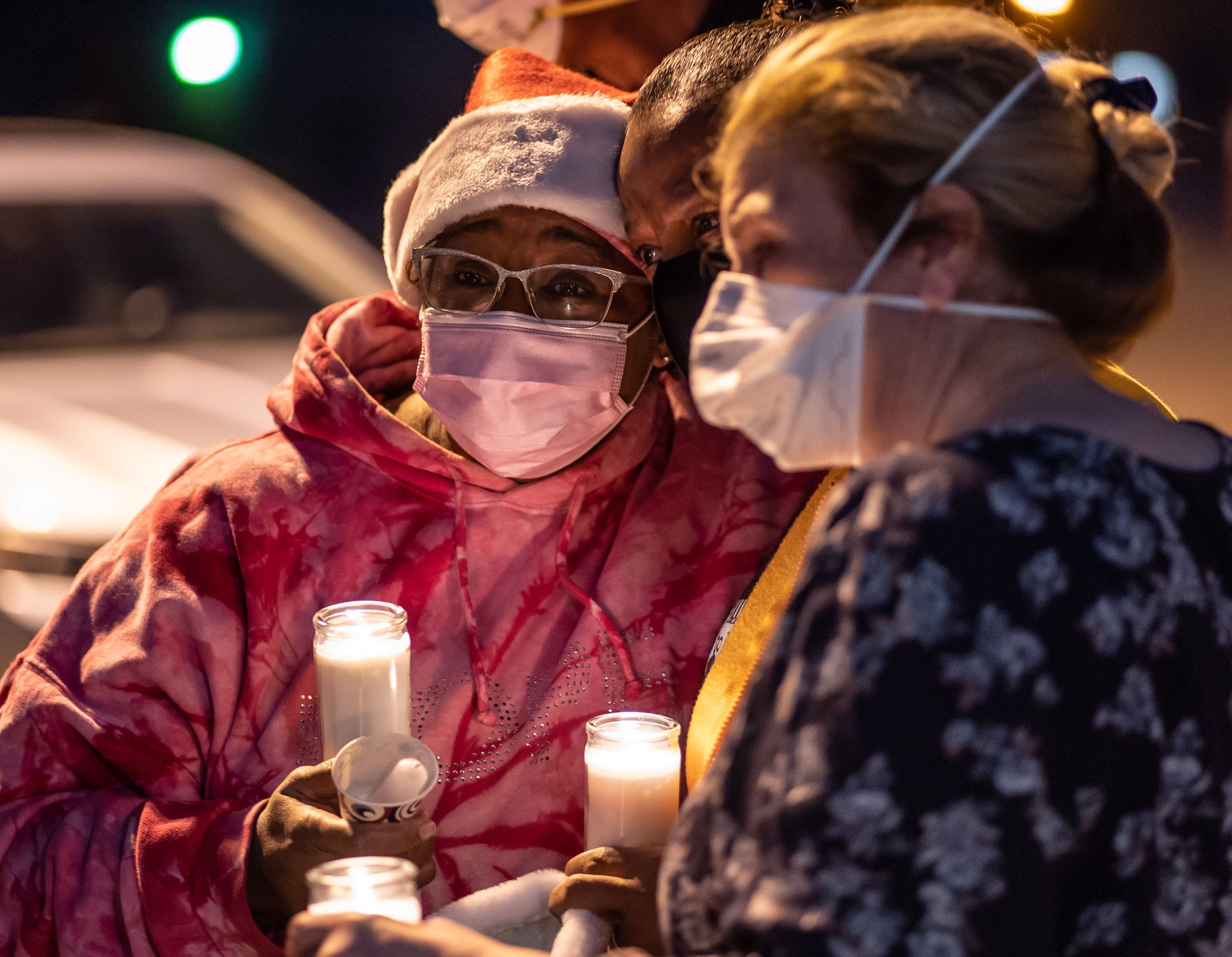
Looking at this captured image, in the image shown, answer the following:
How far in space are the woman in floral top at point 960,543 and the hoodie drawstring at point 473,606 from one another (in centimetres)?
93

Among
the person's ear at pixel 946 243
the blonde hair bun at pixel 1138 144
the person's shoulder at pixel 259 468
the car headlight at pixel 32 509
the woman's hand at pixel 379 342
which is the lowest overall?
the car headlight at pixel 32 509

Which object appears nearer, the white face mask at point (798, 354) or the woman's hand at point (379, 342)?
the white face mask at point (798, 354)

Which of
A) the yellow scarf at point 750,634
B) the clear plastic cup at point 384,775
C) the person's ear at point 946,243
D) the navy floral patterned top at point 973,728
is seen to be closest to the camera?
the navy floral patterned top at point 973,728

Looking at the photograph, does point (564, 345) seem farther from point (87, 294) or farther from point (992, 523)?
point (87, 294)

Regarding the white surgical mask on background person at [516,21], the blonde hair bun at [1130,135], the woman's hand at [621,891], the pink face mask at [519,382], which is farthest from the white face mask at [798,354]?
the white surgical mask on background person at [516,21]

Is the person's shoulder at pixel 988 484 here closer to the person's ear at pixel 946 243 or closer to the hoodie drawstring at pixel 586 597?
the person's ear at pixel 946 243

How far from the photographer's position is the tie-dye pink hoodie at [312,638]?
223 cm

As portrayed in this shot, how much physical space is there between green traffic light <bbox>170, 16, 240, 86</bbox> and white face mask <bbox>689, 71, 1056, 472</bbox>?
17.5ft

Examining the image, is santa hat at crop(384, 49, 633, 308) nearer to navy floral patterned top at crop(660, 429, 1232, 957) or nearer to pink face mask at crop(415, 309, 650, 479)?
pink face mask at crop(415, 309, 650, 479)

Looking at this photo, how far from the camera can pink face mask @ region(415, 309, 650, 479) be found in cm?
238

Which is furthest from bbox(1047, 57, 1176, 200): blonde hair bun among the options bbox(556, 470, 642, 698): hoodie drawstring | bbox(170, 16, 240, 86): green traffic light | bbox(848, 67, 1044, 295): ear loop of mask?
bbox(170, 16, 240, 86): green traffic light

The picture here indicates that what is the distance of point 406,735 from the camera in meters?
1.86

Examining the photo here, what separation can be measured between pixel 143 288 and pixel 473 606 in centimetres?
377

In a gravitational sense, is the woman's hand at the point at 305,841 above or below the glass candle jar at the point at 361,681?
below
